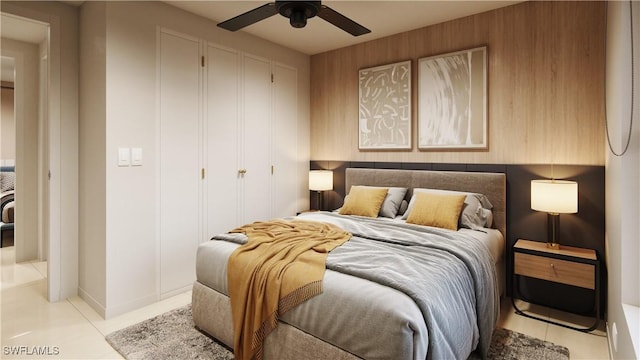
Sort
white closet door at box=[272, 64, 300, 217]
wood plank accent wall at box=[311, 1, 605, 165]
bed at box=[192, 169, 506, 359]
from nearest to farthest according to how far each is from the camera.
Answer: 1. bed at box=[192, 169, 506, 359]
2. wood plank accent wall at box=[311, 1, 605, 165]
3. white closet door at box=[272, 64, 300, 217]

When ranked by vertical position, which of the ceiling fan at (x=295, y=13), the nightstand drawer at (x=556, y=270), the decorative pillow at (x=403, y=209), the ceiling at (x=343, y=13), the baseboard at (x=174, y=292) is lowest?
the baseboard at (x=174, y=292)

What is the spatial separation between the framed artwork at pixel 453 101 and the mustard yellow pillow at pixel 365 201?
69 cm

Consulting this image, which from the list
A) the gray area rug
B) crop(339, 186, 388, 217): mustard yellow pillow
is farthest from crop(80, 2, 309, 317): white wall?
crop(339, 186, 388, 217): mustard yellow pillow

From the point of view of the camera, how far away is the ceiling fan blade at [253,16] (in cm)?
221

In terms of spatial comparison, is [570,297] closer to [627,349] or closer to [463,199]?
[463,199]

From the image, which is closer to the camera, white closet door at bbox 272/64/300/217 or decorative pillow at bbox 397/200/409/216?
decorative pillow at bbox 397/200/409/216

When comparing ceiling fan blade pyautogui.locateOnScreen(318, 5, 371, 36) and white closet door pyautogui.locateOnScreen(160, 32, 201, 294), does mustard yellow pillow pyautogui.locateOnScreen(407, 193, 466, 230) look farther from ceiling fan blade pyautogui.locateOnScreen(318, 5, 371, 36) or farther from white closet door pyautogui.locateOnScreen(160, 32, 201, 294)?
white closet door pyautogui.locateOnScreen(160, 32, 201, 294)

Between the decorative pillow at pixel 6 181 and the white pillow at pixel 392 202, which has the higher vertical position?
the decorative pillow at pixel 6 181

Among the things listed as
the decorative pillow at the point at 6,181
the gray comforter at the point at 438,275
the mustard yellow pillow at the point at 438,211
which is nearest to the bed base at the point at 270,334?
the gray comforter at the point at 438,275

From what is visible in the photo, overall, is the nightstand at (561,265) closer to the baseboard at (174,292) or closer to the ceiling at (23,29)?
the baseboard at (174,292)

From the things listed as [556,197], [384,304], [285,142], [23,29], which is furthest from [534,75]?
[23,29]

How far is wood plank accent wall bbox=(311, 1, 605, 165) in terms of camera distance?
2.72m

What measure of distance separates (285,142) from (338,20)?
2091 mm

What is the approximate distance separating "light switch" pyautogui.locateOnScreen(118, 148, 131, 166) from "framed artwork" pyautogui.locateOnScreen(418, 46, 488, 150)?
2.76 meters
